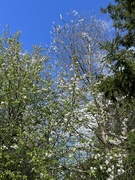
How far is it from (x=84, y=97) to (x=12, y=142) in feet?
9.04

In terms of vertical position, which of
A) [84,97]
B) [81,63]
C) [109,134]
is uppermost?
[81,63]

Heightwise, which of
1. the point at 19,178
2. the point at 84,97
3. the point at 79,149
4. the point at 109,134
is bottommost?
the point at 19,178

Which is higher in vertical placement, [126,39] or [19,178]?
[126,39]

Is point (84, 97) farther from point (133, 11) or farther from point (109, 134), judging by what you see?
point (133, 11)

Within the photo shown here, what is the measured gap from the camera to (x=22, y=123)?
24.0 feet

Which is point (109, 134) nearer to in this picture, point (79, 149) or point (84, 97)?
point (84, 97)

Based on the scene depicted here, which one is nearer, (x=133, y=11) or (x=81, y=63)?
(x=133, y=11)

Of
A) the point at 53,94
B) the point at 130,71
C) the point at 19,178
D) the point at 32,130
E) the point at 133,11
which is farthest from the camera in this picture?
the point at 53,94

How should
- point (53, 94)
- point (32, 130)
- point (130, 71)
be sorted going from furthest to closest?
point (53, 94)
point (32, 130)
point (130, 71)

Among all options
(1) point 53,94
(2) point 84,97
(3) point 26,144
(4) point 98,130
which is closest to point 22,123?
(3) point 26,144

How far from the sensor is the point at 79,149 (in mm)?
7117

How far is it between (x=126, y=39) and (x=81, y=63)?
364 cm

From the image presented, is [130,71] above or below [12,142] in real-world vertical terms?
above

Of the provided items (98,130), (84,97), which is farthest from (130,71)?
(98,130)
